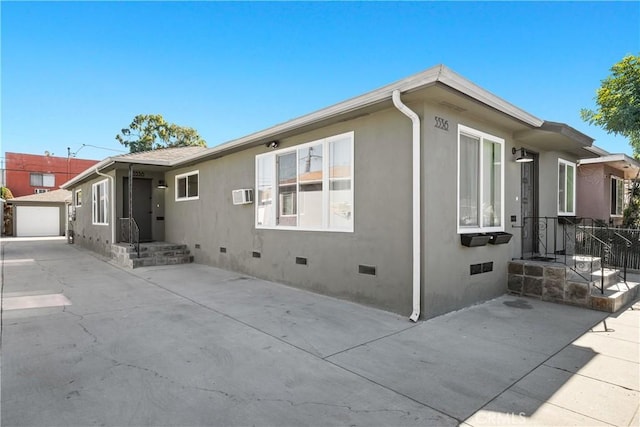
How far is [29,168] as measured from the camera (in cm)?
2806

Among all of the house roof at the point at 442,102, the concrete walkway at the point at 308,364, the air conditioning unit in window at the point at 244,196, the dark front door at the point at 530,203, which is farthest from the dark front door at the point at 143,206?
the dark front door at the point at 530,203

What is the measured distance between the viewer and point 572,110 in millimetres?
14844

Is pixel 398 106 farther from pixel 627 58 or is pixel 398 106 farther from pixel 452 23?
pixel 627 58

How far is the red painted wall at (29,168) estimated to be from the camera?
27.5 m

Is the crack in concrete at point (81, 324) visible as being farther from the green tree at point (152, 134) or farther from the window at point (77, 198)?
the green tree at point (152, 134)

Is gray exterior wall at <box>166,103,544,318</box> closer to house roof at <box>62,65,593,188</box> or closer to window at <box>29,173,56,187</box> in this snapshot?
house roof at <box>62,65,593,188</box>

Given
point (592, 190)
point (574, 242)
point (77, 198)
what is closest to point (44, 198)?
point (77, 198)

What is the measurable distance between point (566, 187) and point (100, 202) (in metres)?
15.2

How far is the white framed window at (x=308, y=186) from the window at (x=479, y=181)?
1.75 m

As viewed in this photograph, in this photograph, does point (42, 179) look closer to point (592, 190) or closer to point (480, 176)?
point (480, 176)

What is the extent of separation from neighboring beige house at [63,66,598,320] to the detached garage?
23400 millimetres

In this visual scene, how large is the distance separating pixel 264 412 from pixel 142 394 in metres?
1.01

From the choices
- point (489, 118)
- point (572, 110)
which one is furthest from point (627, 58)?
point (489, 118)

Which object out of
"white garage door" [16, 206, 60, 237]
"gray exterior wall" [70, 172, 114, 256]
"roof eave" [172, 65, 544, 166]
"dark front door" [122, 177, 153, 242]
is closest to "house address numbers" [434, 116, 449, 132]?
"roof eave" [172, 65, 544, 166]
